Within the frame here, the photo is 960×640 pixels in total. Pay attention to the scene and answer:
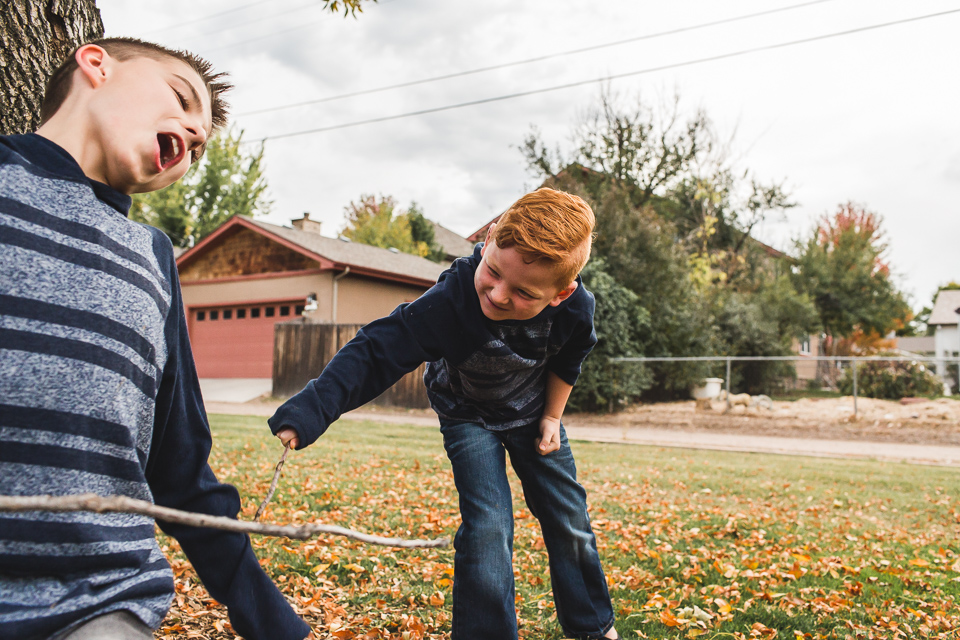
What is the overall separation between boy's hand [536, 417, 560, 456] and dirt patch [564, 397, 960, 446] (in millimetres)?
12684

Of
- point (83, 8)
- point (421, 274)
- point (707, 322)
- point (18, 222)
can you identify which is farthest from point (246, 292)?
point (18, 222)

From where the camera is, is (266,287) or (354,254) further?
(354,254)

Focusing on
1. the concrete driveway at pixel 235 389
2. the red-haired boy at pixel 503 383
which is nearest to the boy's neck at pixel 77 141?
the red-haired boy at pixel 503 383

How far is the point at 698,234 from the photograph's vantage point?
26.8m

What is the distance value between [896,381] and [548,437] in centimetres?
2003

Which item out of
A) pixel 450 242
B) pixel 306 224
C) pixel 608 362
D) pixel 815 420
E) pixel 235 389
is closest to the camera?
pixel 815 420

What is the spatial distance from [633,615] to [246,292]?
21.4 metres

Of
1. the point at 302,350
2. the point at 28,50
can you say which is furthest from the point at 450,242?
the point at 28,50

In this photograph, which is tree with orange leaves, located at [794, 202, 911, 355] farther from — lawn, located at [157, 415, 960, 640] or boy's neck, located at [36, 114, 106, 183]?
boy's neck, located at [36, 114, 106, 183]

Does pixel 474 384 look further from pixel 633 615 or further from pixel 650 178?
pixel 650 178

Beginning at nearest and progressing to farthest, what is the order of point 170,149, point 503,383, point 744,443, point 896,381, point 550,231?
point 170,149
point 550,231
point 503,383
point 744,443
point 896,381

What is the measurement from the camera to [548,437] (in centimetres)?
258

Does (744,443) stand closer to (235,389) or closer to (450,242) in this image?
(235,389)

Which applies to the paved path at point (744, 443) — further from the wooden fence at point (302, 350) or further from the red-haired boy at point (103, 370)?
the red-haired boy at point (103, 370)
